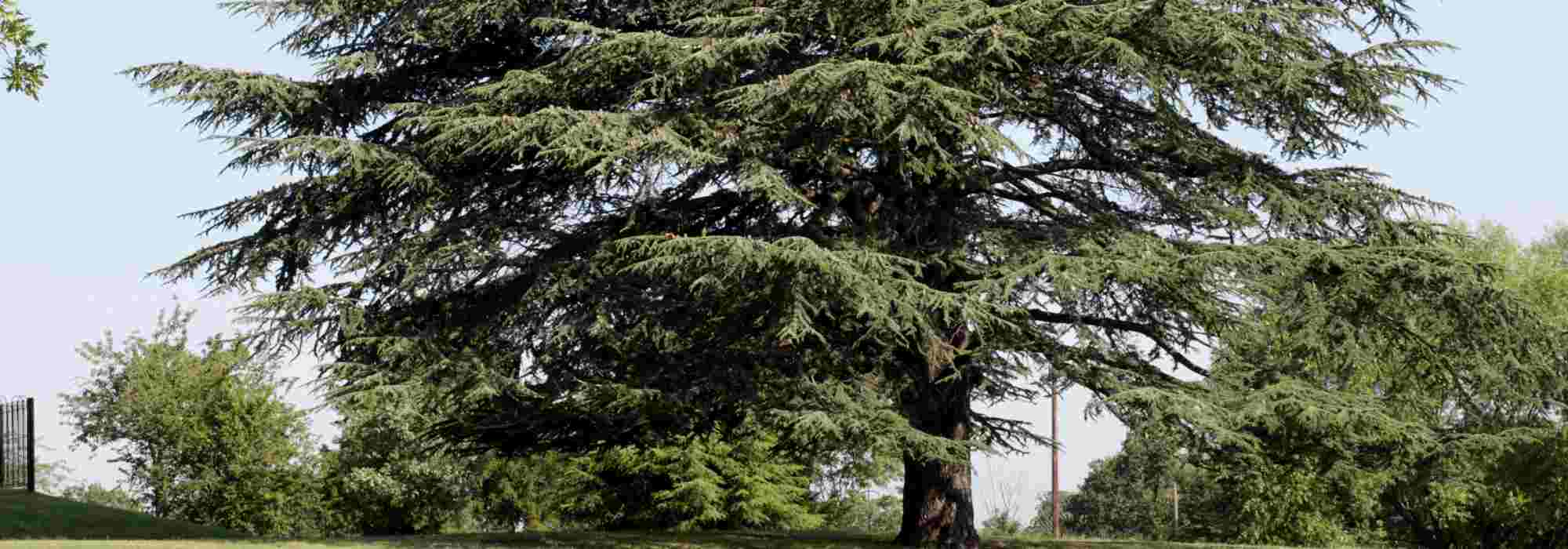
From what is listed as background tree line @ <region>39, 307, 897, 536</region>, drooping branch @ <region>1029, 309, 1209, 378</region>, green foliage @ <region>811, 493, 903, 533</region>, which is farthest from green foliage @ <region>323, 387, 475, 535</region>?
drooping branch @ <region>1029, 309, 1209, 378</region>

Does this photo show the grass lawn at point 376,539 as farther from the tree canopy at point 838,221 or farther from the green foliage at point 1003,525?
the green foliage at point 1003,525

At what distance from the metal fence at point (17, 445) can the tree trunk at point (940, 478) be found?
17.3 m

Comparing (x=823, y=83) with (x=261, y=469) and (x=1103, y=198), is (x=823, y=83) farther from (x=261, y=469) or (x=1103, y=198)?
(x=261, y=469)

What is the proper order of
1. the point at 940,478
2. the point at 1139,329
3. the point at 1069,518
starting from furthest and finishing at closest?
1. the point at 1069,518
2. the point at 940,478
3. the point at 1139,329

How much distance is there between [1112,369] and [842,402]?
12.1 feet

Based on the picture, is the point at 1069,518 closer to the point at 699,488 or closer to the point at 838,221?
the point at 699,488

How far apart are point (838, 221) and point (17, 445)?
18.5m

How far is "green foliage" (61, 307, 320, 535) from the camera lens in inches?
1454

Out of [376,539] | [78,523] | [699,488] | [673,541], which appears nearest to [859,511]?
[699,488]

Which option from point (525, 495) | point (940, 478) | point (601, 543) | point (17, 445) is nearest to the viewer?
point (940, 478)

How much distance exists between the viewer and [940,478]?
20031 millimetres

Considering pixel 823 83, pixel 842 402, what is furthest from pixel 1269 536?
pixel 823 83

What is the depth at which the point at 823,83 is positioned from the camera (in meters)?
15.1

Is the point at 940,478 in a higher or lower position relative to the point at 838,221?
lower
